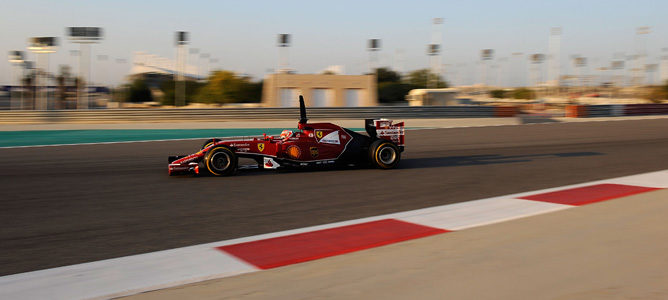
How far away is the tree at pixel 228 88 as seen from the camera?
191 ft

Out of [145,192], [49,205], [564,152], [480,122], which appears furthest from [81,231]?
[480,122]

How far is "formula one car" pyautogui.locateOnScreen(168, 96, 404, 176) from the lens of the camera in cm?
962

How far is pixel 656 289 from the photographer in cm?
367

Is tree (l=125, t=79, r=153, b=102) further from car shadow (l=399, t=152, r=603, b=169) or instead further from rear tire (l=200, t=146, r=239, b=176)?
rear tire (l=200, t=146, r=239, b=176)

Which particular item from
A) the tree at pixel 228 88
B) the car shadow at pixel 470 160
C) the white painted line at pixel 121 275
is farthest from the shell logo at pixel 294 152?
the tree at pixel 228 88

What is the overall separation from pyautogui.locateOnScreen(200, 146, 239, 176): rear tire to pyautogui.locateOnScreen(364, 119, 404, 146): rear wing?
2.75m

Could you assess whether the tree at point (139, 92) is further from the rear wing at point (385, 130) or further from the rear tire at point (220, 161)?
the rear tire at point (220, 161)

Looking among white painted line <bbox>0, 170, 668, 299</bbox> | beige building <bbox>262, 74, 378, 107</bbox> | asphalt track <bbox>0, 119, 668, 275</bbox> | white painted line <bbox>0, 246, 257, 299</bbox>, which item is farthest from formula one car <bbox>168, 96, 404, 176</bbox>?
beige building <bbox>262, 74, 378, 107</bbox>

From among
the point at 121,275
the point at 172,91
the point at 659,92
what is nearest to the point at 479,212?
the point at 121,275

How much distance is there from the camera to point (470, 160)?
12117 mm

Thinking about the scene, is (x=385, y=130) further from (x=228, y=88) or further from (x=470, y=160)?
(x=228, y=88)

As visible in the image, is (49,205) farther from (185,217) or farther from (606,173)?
(606,173)

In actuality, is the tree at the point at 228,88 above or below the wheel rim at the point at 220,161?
above

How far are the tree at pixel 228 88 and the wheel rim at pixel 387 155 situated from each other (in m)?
49.3
